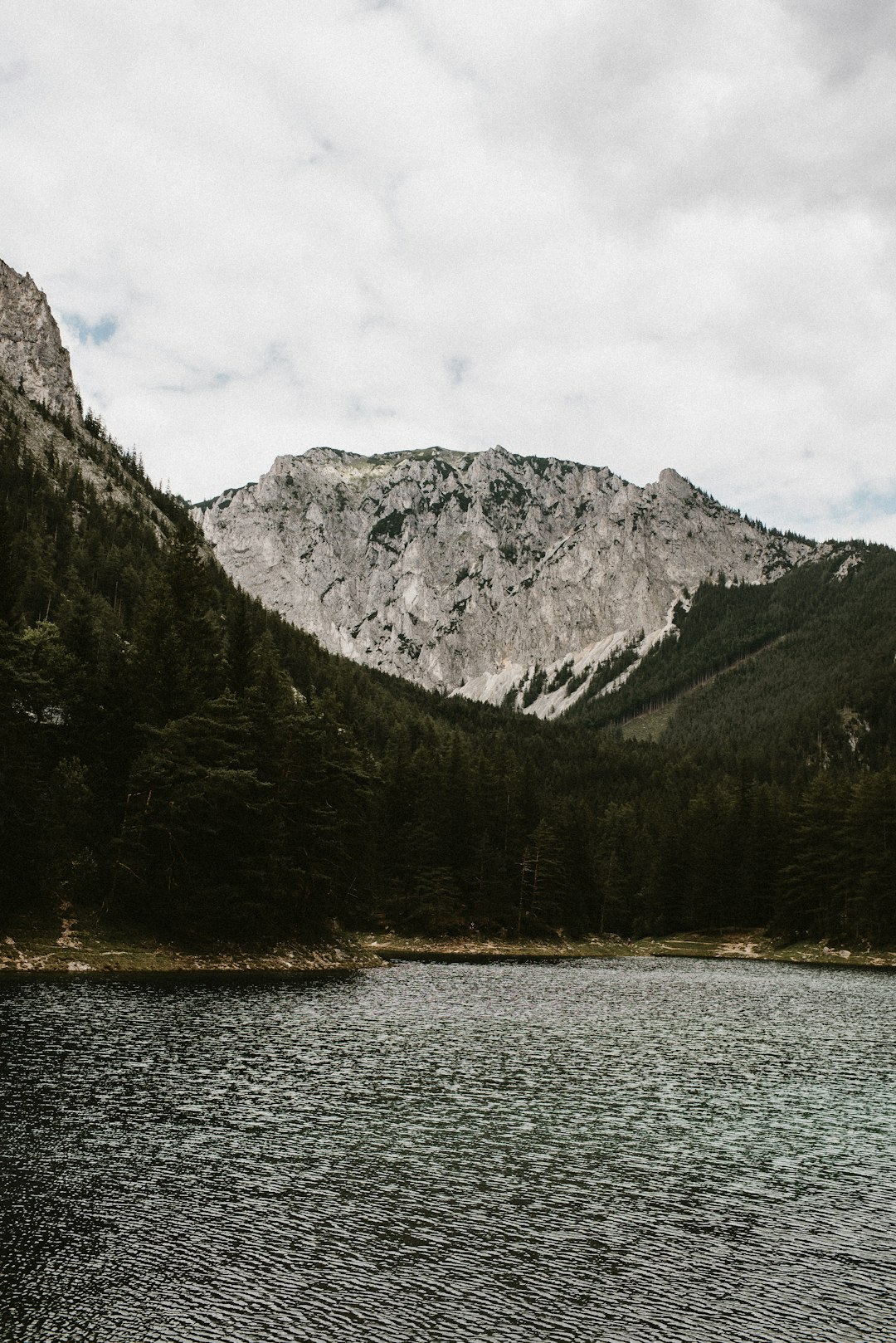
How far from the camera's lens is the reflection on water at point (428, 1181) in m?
15.8

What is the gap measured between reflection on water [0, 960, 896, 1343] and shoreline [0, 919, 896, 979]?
522 inches

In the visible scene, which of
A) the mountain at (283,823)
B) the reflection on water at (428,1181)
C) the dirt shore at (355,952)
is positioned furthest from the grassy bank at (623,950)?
the reflection on water at (428,1181)

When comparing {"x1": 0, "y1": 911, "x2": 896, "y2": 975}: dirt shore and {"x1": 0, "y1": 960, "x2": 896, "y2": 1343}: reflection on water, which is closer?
{"x1": 0, "y1": 960, "x2": 896, "y2": 1343}: reflection on water

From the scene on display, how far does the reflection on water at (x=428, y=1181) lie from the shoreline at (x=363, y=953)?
13260mm

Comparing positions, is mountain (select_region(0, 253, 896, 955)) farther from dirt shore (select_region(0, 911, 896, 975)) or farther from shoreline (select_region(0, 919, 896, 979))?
shoreline (select_region(0, 919, 896, 979))

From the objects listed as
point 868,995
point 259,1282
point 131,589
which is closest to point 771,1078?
point 259,1282

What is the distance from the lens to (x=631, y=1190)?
23.0 m

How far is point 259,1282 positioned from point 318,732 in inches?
3010

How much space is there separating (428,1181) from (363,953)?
68.8 metres

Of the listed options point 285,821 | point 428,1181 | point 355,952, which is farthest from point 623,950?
point 428,1181

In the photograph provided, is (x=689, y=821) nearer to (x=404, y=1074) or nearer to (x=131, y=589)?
(x=131, y=589)

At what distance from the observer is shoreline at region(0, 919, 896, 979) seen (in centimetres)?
6072

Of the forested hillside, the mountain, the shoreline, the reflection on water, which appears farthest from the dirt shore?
the reflection on water

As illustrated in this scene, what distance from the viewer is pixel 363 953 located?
295ft
